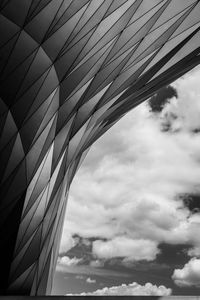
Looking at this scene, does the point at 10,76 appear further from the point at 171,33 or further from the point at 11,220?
the point at 171,33

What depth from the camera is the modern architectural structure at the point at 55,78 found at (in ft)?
71.7

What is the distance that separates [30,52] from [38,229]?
1387 cm

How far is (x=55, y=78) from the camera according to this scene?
2409 centimetres

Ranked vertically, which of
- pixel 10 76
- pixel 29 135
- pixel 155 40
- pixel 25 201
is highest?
pixel 155 40

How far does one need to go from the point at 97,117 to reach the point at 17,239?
12156 millimetres

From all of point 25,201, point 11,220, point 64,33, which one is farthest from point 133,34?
point 11,220

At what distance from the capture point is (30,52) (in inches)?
896

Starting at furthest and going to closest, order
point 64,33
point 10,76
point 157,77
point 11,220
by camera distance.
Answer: point 157,77
point 11,220
point 10,76
point 64,33

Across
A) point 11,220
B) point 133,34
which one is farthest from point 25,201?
point 133,34

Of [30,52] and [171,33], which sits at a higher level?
[171,33]

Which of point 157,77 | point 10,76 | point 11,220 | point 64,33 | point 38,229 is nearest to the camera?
point 64,33

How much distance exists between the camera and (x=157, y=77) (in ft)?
101

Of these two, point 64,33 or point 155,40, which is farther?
point 155,40

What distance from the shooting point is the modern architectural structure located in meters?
21.8
